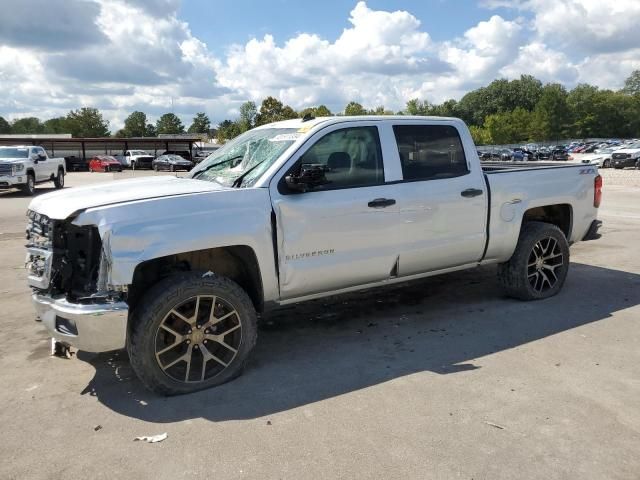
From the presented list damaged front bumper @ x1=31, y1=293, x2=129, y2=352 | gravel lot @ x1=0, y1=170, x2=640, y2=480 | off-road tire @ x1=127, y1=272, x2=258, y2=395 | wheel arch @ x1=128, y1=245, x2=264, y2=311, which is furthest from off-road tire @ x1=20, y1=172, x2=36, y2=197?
off-road tire @ x1=127, y1=272, x2=258, y2=395

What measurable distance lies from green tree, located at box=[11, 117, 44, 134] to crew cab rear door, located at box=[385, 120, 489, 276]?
144554mm

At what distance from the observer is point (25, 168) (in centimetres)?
1991

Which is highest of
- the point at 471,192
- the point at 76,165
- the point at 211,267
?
the point at 76,165

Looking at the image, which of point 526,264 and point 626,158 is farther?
point 626,158

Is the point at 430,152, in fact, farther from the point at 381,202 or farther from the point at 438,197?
the point at 381,202

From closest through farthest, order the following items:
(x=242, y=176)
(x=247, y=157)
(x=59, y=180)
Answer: (x=242, y=176) → (x=247, y=157) → (x=59, y=180)

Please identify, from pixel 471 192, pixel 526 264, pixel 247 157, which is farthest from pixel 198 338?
pixel 526 264

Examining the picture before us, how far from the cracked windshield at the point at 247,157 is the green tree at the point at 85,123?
4120 inches

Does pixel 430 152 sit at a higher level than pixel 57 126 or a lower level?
lower

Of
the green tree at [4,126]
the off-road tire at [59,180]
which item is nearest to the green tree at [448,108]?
the green tree at [4,126]

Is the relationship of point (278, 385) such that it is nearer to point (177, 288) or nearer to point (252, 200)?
point (177, 288)

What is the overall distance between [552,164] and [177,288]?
4723 mm

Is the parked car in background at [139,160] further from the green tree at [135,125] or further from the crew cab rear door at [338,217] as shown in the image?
the green tree at [135,125]

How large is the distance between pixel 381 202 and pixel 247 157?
1228 millimetres
